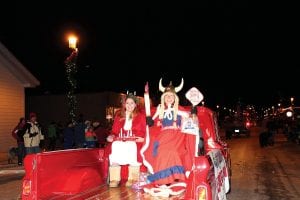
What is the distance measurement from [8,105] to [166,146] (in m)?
18.2

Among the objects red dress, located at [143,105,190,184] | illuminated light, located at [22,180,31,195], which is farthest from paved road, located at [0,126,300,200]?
illuminated light, located at [22,180,31,195]

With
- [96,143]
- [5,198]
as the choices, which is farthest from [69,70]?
[5,198]

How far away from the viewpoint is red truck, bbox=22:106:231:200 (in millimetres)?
5453

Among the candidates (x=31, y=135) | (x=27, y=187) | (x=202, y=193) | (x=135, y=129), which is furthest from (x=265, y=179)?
(x=27, y=187)

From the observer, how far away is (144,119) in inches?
306

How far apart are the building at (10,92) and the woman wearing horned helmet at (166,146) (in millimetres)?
17063

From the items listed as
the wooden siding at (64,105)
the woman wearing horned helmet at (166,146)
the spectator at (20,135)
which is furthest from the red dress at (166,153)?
the wooden siding at (64,105)

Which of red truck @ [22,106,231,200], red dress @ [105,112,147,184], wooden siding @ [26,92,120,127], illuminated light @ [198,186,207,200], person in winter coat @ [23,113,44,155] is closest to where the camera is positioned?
illuminated light @ [198,186,207,200]

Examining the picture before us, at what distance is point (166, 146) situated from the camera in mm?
6598

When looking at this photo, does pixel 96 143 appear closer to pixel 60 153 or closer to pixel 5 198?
pixel 5 198

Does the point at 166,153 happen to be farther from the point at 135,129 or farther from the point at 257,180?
the point at 257,180

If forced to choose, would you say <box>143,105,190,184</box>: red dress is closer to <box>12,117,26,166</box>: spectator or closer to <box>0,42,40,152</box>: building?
<box>12,117,26,166</box>: spectator

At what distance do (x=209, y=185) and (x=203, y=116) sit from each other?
9.23ft

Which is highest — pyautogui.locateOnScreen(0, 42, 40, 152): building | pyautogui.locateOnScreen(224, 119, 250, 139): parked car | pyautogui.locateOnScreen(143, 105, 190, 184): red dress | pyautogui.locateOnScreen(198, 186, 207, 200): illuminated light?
pyautogui.locateOnScreen(0, 42, 40, 152): building
